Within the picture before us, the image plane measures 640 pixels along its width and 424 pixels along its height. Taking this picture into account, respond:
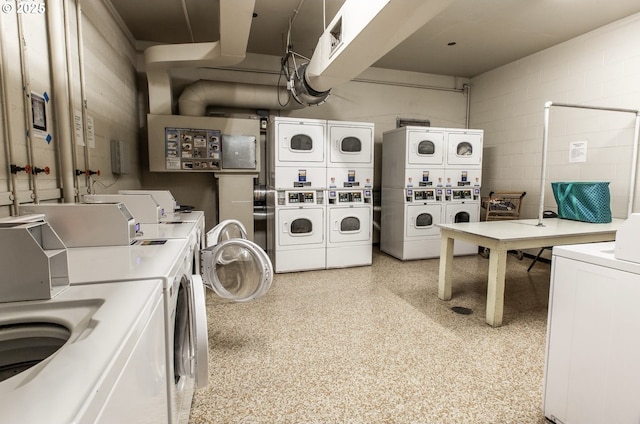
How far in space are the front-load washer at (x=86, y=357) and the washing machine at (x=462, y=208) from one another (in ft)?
15.3

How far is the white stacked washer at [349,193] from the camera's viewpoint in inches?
171

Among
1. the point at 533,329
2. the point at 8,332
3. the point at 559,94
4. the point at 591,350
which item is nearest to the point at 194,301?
the point at 8,332

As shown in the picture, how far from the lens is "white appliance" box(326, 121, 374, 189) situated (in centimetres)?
431

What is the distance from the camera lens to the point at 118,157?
10.8 ft

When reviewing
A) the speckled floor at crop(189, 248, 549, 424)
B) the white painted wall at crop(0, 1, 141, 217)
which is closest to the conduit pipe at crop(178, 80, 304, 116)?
the white painted wall at crop(0, 1, 141, 217)

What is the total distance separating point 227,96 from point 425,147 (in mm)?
2922

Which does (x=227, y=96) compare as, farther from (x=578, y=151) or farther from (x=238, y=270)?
(x=578, y=151)

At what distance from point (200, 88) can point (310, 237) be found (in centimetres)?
248

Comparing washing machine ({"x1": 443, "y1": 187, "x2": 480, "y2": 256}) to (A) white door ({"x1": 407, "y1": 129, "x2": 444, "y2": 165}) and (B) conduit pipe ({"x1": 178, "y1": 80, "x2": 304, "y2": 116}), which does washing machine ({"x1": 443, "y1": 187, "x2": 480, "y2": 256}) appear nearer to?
(A) white door ({"x1": 407, "y1": 129, "x2": 444, "y2": 165})

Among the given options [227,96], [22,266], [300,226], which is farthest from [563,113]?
[22,266]

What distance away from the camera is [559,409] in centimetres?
162

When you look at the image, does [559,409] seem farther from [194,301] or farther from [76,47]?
[76,47]

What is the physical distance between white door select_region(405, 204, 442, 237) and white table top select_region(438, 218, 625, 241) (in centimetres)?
136

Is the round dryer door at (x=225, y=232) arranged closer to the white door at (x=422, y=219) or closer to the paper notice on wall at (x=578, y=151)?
the white door at (x=422, y=219)
